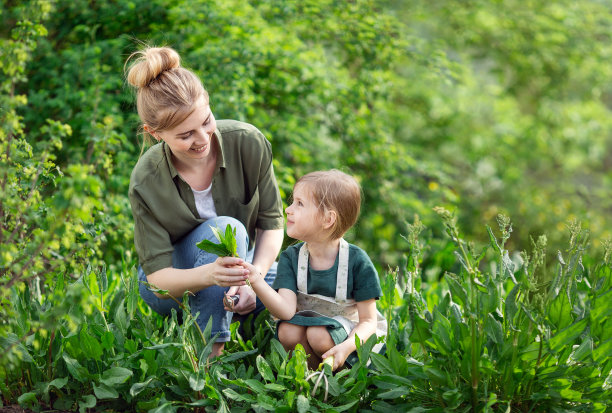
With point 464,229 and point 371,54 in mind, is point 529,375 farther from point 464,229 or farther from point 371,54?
point 464,229

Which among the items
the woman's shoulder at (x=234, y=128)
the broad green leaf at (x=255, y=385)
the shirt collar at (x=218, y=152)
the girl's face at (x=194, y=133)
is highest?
the girl's face at (x=194, y=133)

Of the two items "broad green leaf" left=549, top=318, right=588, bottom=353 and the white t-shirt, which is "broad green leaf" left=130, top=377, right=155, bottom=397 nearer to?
the white t-shirt

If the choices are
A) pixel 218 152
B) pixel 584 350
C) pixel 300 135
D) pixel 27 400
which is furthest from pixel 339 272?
pixel 300 135

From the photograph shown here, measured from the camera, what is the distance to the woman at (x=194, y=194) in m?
2.29

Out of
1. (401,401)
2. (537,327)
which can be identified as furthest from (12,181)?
(537,327)

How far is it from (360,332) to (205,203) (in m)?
0.83

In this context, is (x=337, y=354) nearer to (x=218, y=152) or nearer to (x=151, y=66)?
(x=218, y=152)

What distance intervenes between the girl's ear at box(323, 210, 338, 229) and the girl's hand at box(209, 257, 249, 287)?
365 mm

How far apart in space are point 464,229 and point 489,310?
16.1ft

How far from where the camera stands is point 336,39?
4914mm

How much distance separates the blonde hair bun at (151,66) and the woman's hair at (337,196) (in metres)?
0.69

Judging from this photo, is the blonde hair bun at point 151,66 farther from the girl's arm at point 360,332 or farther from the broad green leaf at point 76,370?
the girl's arm at point 360,332

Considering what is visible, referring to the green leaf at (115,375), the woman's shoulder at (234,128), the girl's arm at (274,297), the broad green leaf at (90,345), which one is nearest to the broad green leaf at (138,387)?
the green leaf at (115,375)

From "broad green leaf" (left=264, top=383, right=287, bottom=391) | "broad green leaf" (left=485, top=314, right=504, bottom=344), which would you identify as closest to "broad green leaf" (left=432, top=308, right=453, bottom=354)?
"broad green leaf" (left=485, top=314, right=504, bottom=344)
